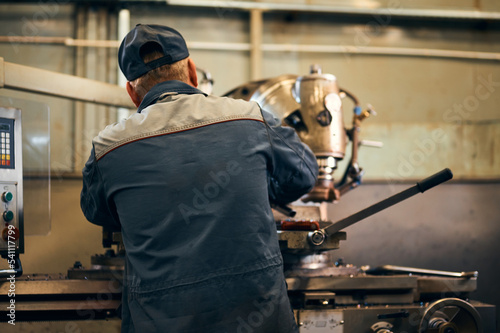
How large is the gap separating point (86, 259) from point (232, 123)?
57.5 inches

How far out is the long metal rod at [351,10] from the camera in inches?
100

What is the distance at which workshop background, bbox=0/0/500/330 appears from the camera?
245 cm

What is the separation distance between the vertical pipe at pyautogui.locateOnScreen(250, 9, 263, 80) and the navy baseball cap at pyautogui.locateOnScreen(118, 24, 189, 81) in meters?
1.32

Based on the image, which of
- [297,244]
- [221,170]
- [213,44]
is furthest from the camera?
[213,44]

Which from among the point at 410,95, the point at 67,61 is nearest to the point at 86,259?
the point at 67,61

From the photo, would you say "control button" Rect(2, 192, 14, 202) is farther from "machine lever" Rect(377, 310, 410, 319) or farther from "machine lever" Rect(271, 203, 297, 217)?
"machine lever" Rect(377, 310, 410, 319)

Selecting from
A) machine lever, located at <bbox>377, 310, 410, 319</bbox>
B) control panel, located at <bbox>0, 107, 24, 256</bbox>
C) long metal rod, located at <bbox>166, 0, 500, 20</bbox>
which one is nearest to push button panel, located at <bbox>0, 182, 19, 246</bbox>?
control panel, located at <bbox>0, 107, 24, 256</bbox>

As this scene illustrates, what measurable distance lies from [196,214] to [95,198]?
26cm

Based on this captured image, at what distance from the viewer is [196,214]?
108 centimetres

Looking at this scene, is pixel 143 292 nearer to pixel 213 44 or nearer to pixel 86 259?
pixel 86 259

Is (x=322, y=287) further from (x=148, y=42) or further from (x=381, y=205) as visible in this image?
(x=148, y=42)

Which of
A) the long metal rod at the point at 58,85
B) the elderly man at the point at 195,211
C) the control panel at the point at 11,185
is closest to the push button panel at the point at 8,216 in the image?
the control panel at the point at 11,185

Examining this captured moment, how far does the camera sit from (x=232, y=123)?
1.13 meters

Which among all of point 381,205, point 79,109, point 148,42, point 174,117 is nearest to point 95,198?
point 174,117
